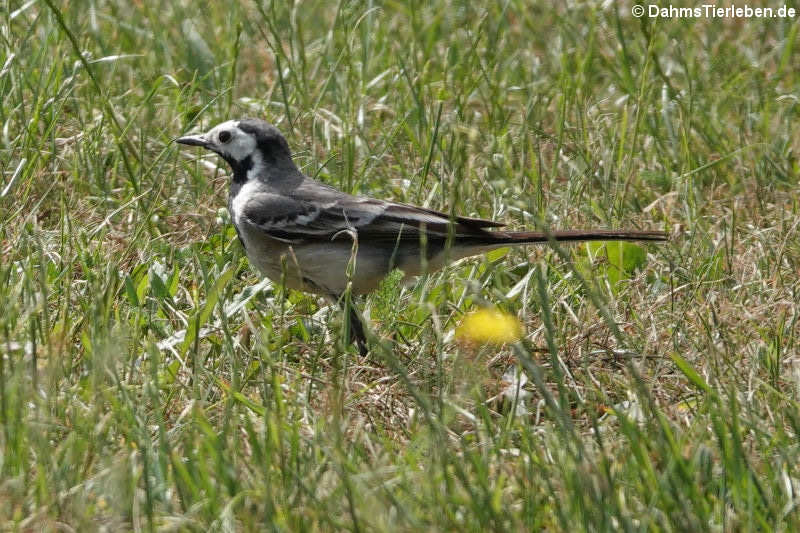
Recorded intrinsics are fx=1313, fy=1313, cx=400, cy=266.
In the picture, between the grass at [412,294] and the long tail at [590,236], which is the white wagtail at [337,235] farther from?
the grass at [412,294]

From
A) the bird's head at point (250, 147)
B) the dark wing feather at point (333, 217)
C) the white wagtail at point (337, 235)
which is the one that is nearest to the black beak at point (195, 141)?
the bird's head at point (250, 147)

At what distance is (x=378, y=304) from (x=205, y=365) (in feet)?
2.61

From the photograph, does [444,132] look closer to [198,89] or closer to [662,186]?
[662,186]

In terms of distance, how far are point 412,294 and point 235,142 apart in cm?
120

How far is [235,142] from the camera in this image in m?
6.16

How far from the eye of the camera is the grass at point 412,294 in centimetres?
336

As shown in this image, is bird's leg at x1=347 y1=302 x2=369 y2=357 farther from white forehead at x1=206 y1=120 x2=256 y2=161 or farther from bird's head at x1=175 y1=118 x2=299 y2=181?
white forehead at x1=206 y1=120 x2=256 y2=161

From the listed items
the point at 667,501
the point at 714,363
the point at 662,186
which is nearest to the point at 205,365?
the point at 714,363

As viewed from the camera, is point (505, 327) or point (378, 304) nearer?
point (505, 327)

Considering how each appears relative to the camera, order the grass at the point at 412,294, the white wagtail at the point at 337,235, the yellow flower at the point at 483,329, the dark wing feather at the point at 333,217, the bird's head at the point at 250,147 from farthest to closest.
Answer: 1. the bird's head at the point at 250,147
2. the dark wing feather at the point at 333,217
3. the white wagtail at the point at 337,235
4. the yellow flower at the point at 483,329
5. the grass at the point at 412,294

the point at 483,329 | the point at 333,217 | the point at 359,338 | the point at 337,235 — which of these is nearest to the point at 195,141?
the point at 333,217

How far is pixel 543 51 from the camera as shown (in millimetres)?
8359

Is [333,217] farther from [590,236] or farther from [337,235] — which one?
[590,236]

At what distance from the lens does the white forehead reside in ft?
20.1
